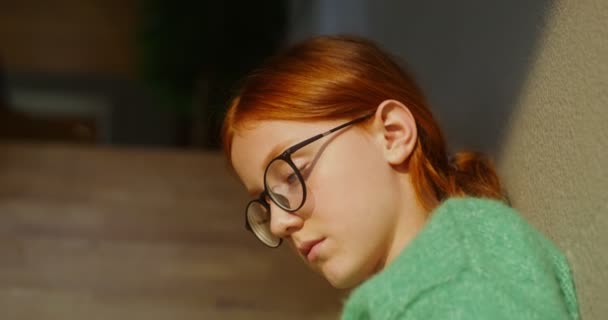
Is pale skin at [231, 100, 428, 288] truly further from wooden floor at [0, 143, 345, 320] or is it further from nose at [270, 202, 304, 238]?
wooden floor at [0, 143, 345, 320]

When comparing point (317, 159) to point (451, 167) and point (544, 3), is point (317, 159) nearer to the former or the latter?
point (451, 167)

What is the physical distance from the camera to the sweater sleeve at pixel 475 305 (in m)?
0.72

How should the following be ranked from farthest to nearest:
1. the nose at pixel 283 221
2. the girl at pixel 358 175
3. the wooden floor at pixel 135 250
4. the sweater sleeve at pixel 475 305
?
the wooden floor at pixel 135 250 → the nose at pixel 283 221 → the girl at pixel 358 175 → the sweater sleeve at pixel 475 305

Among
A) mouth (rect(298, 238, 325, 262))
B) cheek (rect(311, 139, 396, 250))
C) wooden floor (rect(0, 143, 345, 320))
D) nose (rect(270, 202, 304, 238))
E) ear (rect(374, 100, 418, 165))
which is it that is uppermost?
ear (rect(374, 100, 418, 165))

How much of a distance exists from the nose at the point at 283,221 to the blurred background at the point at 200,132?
0.63 ft

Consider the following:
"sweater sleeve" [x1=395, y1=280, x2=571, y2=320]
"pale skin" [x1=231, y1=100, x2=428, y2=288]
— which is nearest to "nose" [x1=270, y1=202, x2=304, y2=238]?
"pale skin" [x1=231, y1=100, x2=428, y2=288]

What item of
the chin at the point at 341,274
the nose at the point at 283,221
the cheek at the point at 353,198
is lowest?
the chin at the point at 341,274

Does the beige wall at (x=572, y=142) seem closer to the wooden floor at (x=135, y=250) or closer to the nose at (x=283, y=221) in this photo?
the nose at (x=283, y=221)

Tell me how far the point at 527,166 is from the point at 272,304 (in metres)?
0.93

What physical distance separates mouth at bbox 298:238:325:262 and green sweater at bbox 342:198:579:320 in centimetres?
10

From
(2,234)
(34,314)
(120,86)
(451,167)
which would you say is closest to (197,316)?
(34,314)

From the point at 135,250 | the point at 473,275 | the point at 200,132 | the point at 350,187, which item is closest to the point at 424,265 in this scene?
the point at 473,275

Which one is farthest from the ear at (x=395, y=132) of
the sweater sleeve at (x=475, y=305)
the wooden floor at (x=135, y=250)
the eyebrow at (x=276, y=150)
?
the wooden floor at (x=135, y=250)

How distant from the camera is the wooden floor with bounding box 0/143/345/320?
176 cm
